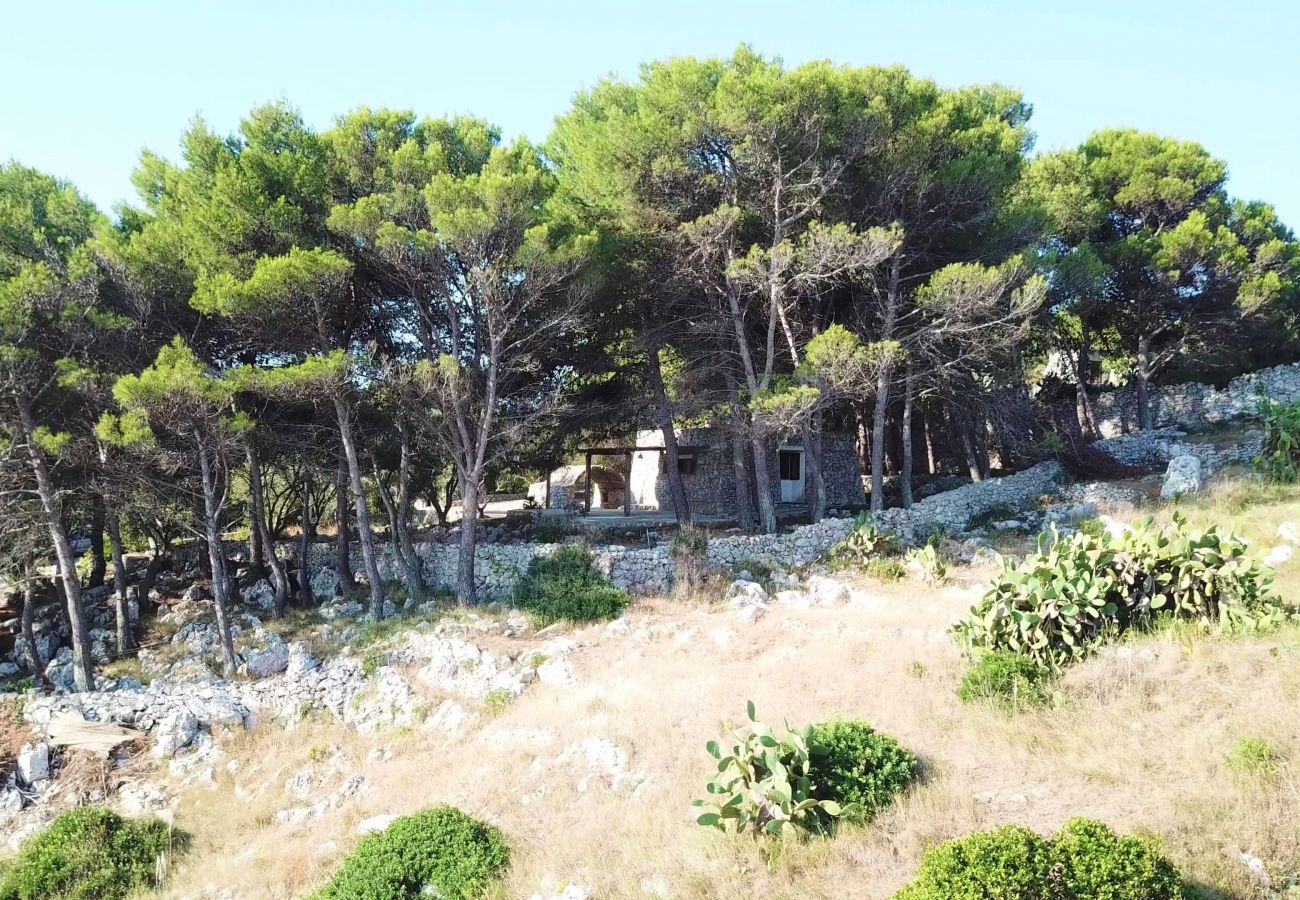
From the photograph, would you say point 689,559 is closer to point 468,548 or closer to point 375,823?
point 468,548

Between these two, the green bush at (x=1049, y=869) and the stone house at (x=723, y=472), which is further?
the stone house at (x=723, y=472)

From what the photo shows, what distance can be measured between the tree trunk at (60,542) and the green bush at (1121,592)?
54.5 feet

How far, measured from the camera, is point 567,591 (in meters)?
16.0

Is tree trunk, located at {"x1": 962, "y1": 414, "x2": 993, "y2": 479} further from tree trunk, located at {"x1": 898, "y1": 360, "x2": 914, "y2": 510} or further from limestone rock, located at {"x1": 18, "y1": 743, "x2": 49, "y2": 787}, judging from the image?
limestone rock, located at {"x1": 18, "y1": 743, "x2": 49, "y2": 787}

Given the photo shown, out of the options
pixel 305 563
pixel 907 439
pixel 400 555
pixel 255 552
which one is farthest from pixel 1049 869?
pixel 255 552

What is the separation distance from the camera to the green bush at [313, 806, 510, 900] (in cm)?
709

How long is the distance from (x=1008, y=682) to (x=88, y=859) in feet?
36.9

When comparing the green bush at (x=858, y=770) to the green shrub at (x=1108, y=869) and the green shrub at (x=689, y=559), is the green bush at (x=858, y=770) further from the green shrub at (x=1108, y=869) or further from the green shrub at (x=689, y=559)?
the green shrub at (x=689, y=559)

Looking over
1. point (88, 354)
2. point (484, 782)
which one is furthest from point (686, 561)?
point (88, 354)

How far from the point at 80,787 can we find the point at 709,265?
16012mm

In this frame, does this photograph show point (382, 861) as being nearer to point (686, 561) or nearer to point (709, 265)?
point (686, 561)

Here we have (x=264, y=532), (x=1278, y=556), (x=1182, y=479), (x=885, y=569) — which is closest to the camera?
(x=1278, y=556)

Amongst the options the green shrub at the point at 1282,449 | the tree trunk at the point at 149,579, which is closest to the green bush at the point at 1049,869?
the green shrub at the point at 1282,449

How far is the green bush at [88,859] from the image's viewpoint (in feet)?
29.0
